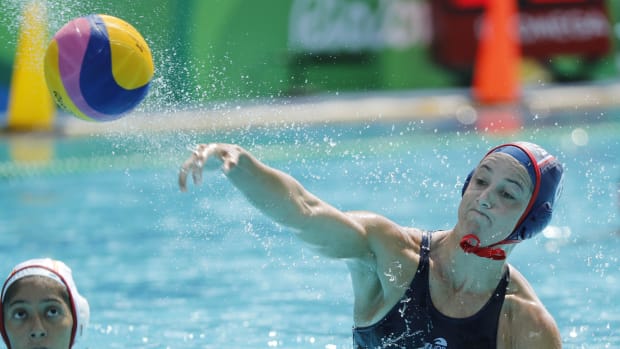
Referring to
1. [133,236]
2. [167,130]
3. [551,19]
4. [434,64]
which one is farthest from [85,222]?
[551,19]

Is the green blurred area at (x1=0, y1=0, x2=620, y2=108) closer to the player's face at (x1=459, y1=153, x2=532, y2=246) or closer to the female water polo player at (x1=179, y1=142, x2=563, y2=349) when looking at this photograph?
the female water polo player at (x1=179, y1=142, x2=563, y2=349)

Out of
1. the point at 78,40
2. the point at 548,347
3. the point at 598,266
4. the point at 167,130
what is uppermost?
the point at 78,40

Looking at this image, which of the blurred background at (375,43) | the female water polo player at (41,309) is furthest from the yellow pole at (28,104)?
the female water polo player at (41,309)

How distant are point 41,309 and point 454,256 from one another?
126cm

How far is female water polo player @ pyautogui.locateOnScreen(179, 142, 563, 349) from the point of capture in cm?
305

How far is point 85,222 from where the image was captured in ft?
24.5

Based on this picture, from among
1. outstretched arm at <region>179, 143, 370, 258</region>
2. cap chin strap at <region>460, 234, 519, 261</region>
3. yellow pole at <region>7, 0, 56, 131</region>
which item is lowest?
yellow pole at <region>7, 0, 56, 131</region>

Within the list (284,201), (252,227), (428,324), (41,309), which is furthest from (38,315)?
(252,227)

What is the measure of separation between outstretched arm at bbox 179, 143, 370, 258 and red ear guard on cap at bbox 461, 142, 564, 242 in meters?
0.44

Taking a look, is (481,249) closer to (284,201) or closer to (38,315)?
(284,201)

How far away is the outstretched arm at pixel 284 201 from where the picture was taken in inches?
109

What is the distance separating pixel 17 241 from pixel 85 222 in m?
0.70

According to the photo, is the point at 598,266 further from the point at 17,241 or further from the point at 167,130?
the point at 167,130

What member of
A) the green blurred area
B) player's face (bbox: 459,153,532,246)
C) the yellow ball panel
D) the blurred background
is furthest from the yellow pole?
player's face (bbox: 459,153,532,246)
